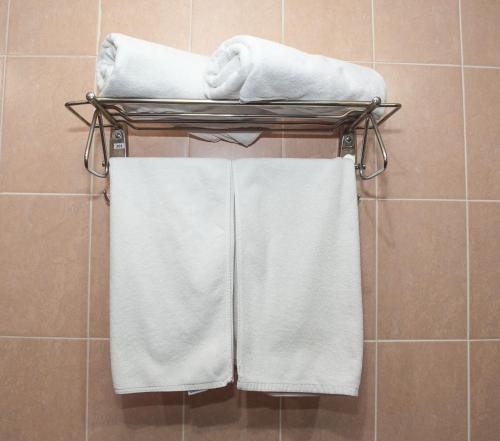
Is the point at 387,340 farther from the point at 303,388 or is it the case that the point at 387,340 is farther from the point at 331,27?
the point at 331,27

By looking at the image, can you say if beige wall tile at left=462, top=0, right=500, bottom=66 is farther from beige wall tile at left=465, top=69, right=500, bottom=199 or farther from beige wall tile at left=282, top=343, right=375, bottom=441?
beige wall tile at left=282, top=343, right=375, bottom=441

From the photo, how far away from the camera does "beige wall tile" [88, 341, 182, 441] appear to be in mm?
803

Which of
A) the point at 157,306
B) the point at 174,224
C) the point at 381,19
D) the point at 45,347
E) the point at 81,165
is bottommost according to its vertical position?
the point at 45,347

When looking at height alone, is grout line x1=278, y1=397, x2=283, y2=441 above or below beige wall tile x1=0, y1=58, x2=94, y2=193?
below

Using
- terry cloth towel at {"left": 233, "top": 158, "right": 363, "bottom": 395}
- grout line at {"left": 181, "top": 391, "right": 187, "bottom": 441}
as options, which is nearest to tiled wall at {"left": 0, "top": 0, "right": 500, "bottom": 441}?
grout line at {"left": 181, "top": 391, "right": 187, "bottom": 441}

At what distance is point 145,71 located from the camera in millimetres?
645

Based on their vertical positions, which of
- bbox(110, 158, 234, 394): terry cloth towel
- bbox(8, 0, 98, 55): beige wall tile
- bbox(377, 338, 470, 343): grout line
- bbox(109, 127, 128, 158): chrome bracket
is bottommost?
bbox(377, 338, 470, 343): grout line

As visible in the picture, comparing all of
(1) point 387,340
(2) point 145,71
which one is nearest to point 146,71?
(2) point 145,71

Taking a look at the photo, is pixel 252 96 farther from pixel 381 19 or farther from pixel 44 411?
pixel 44 411

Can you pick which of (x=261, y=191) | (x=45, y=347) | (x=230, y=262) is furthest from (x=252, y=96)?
(x=45, y=347)

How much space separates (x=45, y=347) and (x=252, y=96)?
0.67m

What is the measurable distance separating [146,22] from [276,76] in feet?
1.27

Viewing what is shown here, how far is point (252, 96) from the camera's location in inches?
25.6

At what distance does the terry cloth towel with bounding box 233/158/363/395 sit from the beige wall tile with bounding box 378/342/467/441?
169 millimetres
